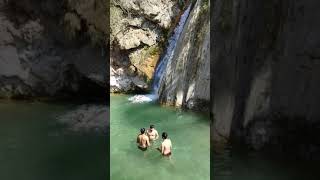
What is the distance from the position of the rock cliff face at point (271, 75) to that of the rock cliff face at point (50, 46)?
970cm

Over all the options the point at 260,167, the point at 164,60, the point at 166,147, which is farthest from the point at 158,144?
the point at 164,60

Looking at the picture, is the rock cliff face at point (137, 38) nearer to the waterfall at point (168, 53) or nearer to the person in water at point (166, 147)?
the waterfall at point (168, 53)

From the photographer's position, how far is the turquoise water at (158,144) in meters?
12.0

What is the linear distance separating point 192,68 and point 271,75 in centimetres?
568

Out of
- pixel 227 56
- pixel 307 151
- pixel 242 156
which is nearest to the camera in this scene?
pixel 307 151

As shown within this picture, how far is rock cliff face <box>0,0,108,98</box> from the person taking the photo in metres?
21.9

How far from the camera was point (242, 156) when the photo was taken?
42.1ft

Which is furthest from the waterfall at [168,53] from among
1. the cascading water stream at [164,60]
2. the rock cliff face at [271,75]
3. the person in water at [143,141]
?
the person in water at [143,141]

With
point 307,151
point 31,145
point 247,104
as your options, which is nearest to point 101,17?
point 31,145

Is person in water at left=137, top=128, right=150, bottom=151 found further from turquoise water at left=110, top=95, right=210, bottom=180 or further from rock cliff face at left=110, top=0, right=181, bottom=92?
rock cliff face at left=110, top=0, right=181, bottom=92

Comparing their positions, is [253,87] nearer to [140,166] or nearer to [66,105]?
[140,166]

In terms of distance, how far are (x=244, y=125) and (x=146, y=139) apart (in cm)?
322

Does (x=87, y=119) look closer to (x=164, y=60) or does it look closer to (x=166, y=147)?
(x=166, y=147)

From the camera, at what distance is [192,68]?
1797 cm
